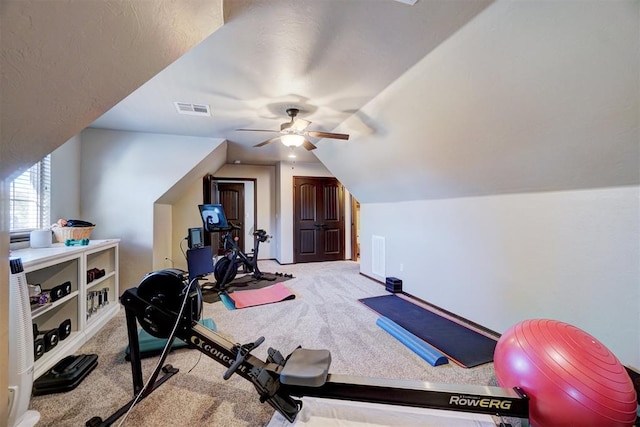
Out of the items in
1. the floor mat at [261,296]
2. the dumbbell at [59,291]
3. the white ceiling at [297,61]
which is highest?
the white ceiling at [297,61]

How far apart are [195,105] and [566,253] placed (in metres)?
3.73

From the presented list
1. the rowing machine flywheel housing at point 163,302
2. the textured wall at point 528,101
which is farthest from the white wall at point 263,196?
the rowing machine flywheel housing at point 163,302

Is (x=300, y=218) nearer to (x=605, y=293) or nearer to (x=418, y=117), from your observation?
(x=418, y=117)

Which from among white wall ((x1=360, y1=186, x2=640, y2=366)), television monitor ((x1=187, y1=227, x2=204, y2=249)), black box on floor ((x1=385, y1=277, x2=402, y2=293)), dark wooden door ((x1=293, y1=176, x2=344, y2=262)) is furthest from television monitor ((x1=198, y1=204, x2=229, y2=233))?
white wall ((x1=360, y1=186, x2=640, y2=366))

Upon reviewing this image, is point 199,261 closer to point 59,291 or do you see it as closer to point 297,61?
point 59,291

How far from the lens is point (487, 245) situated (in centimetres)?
275

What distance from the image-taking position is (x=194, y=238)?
163 inches

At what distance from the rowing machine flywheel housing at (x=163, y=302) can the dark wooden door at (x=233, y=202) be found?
511 centimetres

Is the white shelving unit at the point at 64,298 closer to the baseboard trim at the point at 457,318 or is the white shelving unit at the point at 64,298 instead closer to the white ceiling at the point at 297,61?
Result: the white ceiling at the point at 297,61

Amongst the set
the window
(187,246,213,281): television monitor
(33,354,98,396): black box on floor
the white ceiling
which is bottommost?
(33,354,98,396): black box on floor

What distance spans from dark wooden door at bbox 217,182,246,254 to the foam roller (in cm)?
485

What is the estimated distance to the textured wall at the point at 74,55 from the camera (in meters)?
0.90

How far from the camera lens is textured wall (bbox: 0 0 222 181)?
904mm

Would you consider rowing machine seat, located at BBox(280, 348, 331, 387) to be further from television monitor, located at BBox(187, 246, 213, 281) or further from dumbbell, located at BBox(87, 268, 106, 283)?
dumbbell, located at BBox(87, 268, 106, 283)
